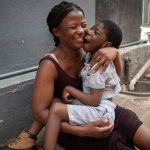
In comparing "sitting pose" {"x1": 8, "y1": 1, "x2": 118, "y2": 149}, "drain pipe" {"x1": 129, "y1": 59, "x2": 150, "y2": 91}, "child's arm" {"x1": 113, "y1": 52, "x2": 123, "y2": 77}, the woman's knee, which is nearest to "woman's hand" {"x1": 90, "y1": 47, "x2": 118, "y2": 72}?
"sitting pose" {"x1": 8, "y1": 1, "x2": 118, "y2": 149}

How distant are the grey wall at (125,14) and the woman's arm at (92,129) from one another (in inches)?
117

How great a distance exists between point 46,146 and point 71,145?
35 cm

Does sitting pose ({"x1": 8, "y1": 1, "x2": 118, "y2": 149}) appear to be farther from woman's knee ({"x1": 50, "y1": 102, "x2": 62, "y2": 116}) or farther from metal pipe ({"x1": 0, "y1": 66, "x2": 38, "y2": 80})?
metal pipe ({"x1": 0, "y1": 66, "x2": 38, "y2": 80})

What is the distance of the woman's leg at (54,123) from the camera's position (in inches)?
102

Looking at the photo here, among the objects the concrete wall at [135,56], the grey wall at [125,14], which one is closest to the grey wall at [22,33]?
the grey wall at [125,14]

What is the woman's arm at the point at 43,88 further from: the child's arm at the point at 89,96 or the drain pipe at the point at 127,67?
the drain pipe at the point at 127,67

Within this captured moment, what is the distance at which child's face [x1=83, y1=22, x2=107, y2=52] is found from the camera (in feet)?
9.02

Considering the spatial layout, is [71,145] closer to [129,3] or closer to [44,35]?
[44,35]

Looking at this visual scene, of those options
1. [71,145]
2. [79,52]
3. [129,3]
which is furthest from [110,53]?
[129,3]

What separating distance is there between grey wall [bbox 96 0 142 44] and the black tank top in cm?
261

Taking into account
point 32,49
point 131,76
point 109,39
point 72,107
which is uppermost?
point 109,39

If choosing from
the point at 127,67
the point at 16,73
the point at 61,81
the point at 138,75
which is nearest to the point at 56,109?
the point at 61,81

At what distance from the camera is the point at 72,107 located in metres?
2.70

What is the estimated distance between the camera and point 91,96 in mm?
2678
